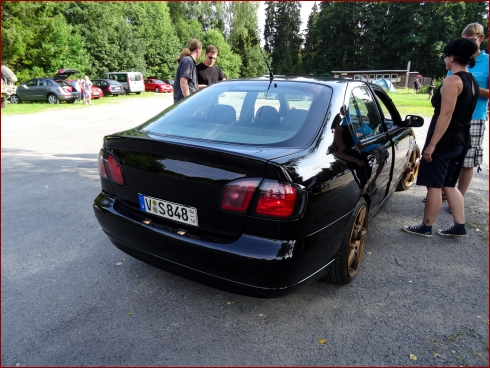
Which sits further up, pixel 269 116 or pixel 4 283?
pixel 269 116

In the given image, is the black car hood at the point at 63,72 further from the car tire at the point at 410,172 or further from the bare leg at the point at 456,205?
the bare leg at the point at 456,205

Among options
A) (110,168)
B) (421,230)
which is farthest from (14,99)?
(421,230)

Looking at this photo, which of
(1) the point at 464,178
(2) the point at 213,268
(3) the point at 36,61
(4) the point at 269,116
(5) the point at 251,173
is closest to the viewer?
(5) the point at 251,173

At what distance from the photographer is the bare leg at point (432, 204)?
364cm

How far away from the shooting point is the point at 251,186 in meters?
1.95

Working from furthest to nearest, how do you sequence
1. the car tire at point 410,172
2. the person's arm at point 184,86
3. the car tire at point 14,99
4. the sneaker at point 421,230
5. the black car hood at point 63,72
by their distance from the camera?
the black car hood at point 63,72 → the car tire at point 14,99 → the person's arm at point 184,86 → the car tire at point 410,172 → the sneaker at point 421,230

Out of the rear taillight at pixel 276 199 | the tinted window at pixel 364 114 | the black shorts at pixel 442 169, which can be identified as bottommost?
the black shorts at pixel 442 169

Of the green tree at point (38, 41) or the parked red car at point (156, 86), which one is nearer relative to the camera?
the green tree at point (38, 41)

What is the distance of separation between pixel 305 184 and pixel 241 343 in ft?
3.45

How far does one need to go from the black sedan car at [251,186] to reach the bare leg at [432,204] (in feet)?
3.38

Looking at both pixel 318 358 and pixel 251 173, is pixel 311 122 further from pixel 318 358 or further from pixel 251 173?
pixel 318 358

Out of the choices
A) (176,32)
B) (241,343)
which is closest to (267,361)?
(241,343)

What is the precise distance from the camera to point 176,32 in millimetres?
48656

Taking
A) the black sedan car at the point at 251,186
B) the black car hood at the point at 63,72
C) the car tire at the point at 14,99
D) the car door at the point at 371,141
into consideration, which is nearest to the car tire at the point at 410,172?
the car door at the point at 371,141
